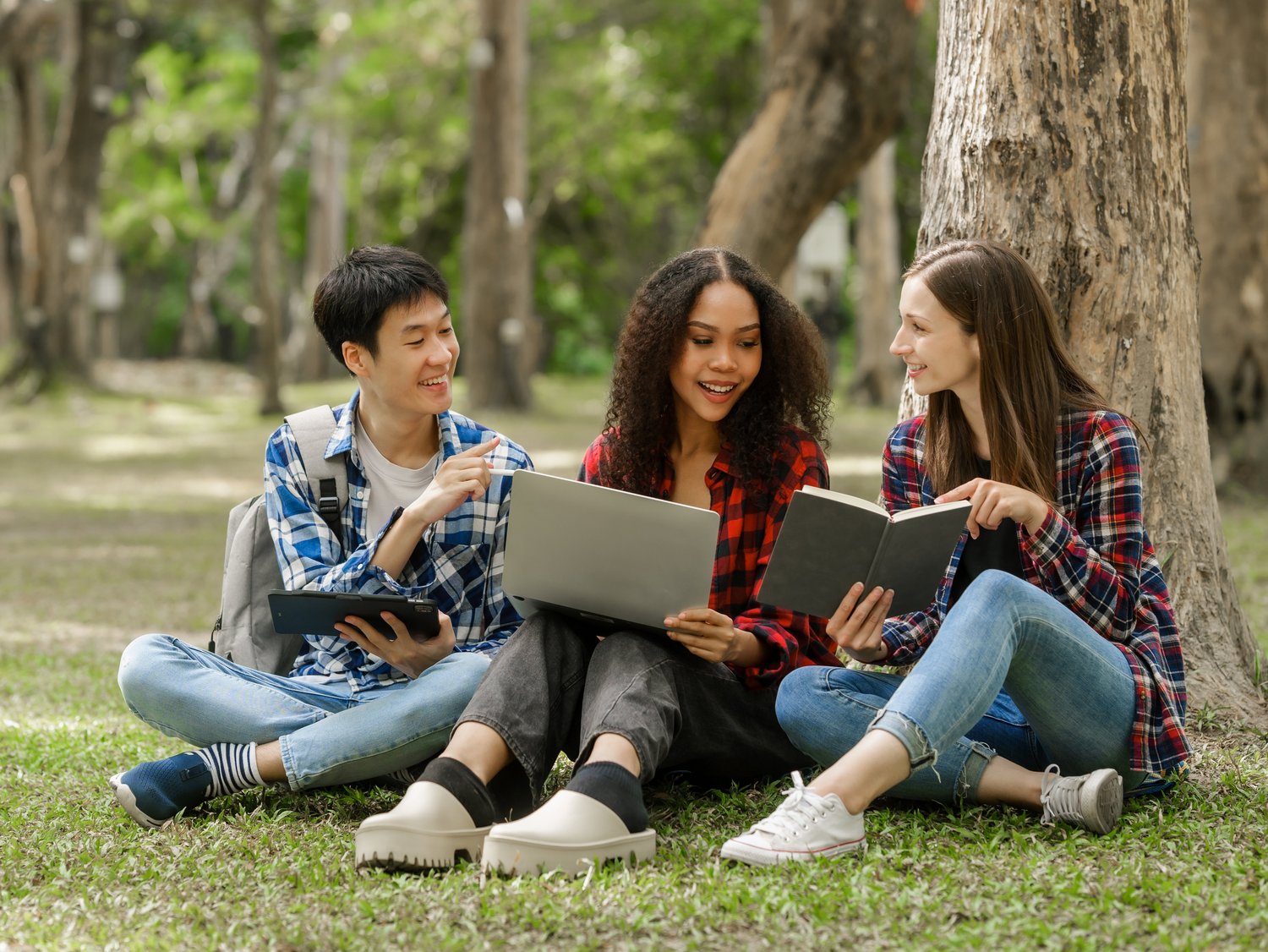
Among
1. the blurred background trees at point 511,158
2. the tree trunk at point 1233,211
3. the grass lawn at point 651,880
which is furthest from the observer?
the tree trunk at point 1233,211

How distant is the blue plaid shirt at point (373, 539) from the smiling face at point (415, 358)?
14 centimetres

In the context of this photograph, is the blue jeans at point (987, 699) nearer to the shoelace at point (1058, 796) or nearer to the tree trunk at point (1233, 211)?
the shoelace at point (1058, 796)

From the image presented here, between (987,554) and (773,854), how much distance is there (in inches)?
32.6

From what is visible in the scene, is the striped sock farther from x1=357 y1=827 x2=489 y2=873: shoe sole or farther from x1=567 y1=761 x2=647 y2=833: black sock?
x1=567 y1=761 x2=647 y2=833: black sock

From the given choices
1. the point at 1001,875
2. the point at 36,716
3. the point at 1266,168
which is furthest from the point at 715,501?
the point at 1266,168

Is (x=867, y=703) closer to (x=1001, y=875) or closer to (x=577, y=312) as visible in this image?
(x=1001, y=875)

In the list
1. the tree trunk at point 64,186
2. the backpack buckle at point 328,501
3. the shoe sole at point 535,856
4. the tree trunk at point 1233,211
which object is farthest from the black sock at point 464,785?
the tree trunk at point 64,186

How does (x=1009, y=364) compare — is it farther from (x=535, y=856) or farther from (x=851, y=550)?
(x=535, y=856)

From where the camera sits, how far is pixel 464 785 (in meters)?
2.79

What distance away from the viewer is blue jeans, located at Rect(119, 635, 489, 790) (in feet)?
10.4

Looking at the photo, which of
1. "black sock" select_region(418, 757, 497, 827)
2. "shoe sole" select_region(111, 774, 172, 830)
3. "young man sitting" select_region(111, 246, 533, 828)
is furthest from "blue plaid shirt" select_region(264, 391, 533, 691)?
"black sock" select_region(418, 757, 497, 827)

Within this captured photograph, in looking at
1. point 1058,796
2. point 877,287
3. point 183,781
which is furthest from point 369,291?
point 877,287

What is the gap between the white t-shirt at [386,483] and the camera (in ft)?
11.4

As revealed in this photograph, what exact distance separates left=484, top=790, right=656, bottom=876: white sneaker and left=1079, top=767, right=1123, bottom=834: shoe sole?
35.0 inches
